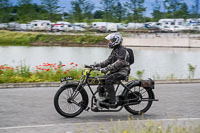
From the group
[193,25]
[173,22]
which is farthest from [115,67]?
[173,22]

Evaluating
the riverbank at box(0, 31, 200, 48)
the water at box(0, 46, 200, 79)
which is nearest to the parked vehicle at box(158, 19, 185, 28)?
the riverbank at box(0, 31, 200, 48)

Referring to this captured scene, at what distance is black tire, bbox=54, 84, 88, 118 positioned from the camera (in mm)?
8445

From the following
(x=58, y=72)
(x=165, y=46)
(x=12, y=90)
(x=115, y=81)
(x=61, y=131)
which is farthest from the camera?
(x=165, y=46)

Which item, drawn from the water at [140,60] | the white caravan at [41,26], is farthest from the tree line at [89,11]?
the water at [140,60]

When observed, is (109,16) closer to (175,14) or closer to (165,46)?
(175,14)

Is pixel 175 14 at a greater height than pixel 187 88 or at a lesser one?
greater

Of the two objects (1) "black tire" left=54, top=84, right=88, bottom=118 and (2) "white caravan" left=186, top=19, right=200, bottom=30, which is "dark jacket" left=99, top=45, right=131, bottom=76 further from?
(2) "white caravan" left=186, top=19, right=200, bottom=30

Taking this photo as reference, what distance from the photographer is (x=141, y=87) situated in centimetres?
897

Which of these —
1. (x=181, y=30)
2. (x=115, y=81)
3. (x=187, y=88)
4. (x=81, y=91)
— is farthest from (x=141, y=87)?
(x=181, y=30)

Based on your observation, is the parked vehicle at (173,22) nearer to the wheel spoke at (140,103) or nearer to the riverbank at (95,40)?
the riverbank at (95,40)

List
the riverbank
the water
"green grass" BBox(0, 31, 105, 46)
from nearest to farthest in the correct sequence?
the water
the riverbank
"green grass" BBox(0, 31, 105, 46)

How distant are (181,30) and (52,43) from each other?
28594mm

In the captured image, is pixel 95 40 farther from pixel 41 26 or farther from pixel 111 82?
pixel 111 82

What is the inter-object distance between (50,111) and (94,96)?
1498 millimetres
